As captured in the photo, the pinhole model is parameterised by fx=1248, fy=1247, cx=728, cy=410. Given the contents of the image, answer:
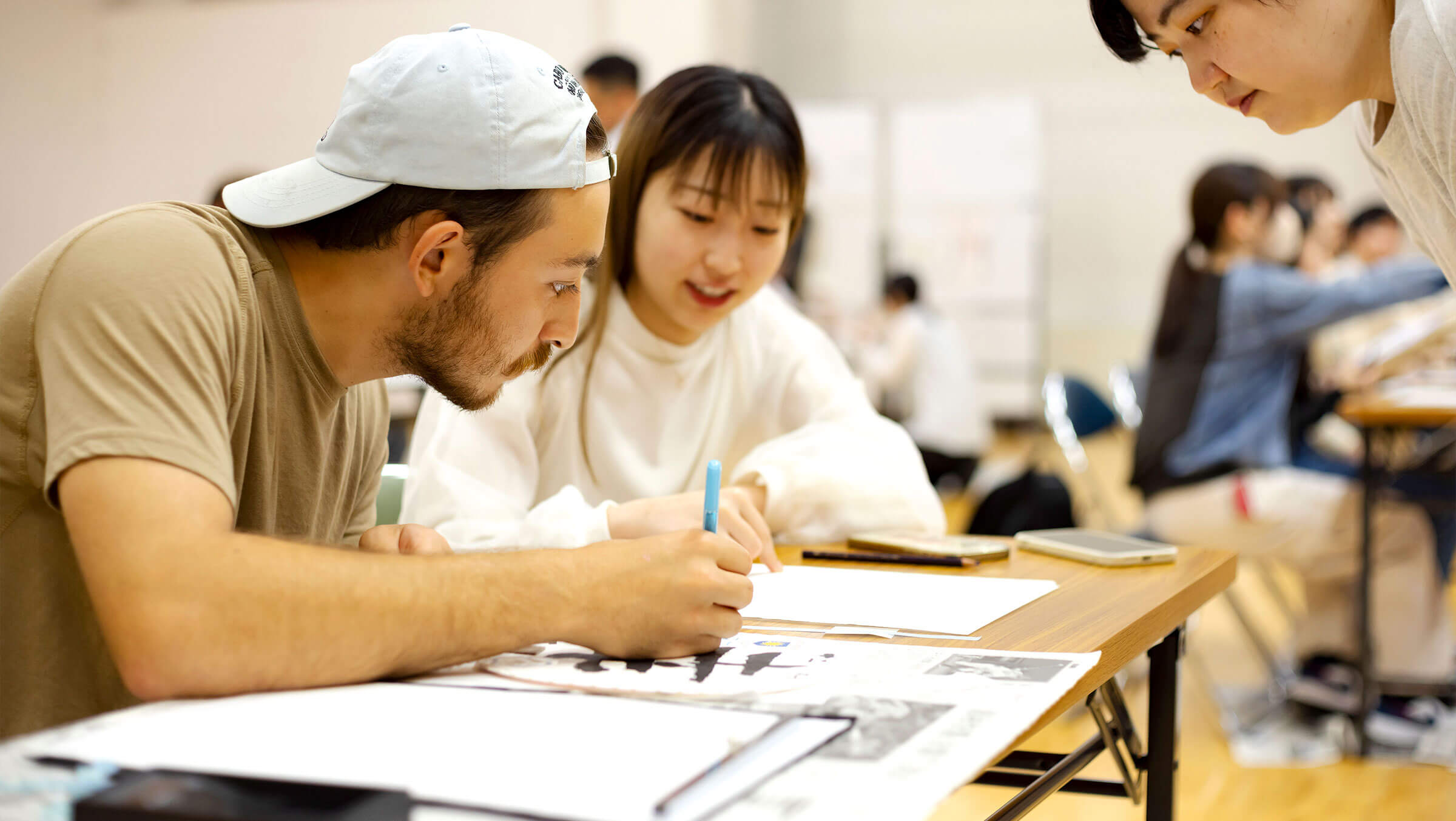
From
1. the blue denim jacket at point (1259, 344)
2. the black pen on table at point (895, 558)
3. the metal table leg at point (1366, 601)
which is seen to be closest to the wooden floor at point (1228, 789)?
the metal table leg at point (1366, 601)

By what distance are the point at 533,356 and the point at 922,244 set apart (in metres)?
7.20

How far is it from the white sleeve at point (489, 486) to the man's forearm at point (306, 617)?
1.29 feet

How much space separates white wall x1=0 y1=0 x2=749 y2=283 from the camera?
6910 millimetres

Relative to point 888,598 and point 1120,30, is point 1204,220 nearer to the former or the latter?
point 1120,30

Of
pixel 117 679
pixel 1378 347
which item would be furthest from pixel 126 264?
pixel 1378 347

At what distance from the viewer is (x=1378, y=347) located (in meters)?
3.38

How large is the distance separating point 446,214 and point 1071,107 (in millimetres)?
8213

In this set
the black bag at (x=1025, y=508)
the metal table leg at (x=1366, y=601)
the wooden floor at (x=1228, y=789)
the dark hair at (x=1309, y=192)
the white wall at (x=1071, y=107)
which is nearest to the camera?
the wooden floor at (x=1228, y=789)

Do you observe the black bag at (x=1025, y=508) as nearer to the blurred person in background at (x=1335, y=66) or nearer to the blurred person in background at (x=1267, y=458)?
the blurred person in background at (x=1267, y=458)

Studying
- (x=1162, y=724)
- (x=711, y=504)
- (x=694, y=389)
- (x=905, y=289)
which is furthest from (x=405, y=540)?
(x=905, y=289)

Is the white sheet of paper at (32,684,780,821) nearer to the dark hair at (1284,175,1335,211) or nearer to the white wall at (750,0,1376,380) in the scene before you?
the dark hair at (1284,175,1335,211)

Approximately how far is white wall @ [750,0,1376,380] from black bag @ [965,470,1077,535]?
6.07 m

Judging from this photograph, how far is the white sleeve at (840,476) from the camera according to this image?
136cm

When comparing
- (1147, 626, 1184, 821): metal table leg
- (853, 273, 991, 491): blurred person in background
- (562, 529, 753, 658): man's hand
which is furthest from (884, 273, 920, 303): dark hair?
(562, 529, 753, 658): man's hand
